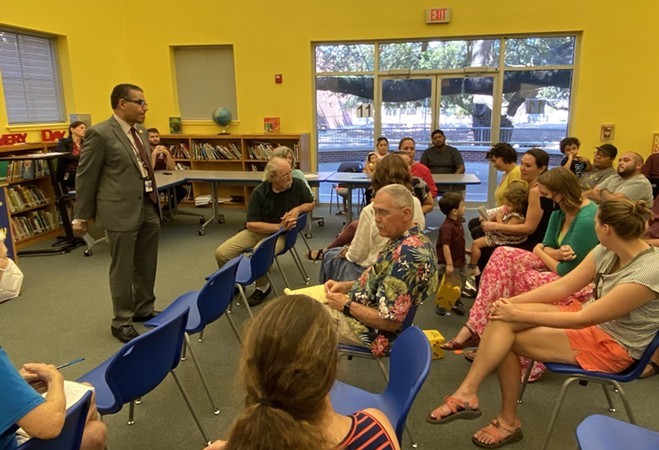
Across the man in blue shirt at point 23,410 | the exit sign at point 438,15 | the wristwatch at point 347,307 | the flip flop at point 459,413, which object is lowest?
the flip flop at point 459,413

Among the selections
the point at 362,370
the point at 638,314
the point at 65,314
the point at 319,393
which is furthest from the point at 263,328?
the point at 65,314

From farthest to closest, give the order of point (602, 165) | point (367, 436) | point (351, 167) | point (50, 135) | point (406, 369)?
point (351, 167)
point (50, 135)
point (602, 165)
point (406, 369)
point (367, 436)

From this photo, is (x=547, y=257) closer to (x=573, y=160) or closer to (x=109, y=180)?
(x=109, y=180)

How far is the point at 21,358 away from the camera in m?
3.06

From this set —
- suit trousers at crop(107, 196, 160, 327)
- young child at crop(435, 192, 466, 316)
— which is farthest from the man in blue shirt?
young child at crop(435, 192, 466, 316)

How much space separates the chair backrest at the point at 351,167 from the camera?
24.0 ft

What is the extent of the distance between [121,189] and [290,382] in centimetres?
251

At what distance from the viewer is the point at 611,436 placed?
4.77ft

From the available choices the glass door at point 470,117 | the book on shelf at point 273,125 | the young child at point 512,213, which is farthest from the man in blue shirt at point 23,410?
the glass door at point 470,117

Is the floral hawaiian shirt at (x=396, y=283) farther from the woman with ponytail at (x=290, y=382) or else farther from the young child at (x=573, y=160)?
the young child at (x=573, y=160)

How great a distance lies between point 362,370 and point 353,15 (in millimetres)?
5880

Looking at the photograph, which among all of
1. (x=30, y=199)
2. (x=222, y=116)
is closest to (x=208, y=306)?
Answer: (x=30, y=199)

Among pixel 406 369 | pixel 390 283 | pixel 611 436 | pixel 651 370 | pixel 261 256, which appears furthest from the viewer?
pixel 261 256

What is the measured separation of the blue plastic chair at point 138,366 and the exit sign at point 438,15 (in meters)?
6.38
